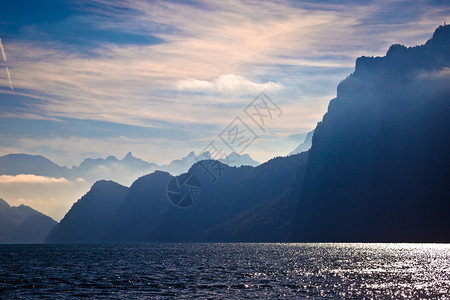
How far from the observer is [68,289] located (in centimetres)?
6531

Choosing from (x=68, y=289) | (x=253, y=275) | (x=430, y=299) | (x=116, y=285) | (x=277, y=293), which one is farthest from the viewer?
(x=253, y=275)

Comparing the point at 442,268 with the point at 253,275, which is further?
the point at 442,268

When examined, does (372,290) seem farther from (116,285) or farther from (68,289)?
(68,289)

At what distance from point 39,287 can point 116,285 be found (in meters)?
11.0

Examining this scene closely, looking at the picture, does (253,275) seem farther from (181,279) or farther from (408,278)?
(408,278)

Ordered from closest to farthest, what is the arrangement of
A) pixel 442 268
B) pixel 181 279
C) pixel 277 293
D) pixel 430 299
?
pixel 430 299
pixel 277 293
pixel 181 279
pixel 442 268

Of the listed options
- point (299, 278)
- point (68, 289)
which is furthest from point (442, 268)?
point (68, 289)

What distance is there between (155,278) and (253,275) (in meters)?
17.9

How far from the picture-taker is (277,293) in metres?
60.7

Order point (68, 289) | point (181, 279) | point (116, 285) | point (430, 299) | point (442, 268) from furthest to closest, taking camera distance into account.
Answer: point (442, 268) < point (181, 279) < point (116, 285) < point (68, 289) < point (430, 299)

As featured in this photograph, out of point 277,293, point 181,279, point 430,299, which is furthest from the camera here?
point 181,279

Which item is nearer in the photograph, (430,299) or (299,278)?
(430,299)

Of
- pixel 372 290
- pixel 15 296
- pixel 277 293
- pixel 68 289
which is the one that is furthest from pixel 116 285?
pixel 372 290

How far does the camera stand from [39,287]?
6781cm
